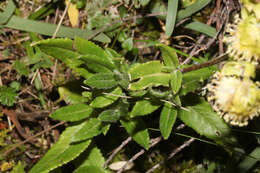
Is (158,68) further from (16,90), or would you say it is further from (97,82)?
(16,90)

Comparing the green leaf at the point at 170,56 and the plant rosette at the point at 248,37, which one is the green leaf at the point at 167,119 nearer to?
the green leaf at the point at 170,56

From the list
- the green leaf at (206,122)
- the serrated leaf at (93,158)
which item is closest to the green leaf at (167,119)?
the green leaf at (206,122)

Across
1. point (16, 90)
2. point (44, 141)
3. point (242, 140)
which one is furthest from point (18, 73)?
point (242, 140)

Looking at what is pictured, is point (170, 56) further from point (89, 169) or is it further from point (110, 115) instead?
point (89, 169)

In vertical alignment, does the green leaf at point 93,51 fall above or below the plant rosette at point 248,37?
below

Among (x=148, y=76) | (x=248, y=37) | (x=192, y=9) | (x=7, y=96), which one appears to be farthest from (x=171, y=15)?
(x=7, y=96)

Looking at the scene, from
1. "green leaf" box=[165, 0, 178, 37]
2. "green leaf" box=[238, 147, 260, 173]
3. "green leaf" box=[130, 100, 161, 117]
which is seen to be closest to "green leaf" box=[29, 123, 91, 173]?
"green leaf" box=[130, 100, 161, 117]

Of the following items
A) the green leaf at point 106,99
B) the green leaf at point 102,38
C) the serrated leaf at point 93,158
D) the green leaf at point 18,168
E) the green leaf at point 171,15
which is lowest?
the green leaf at point 18,168

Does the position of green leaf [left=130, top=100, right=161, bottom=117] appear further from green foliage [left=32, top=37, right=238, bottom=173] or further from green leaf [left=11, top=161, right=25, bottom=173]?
green leaf [left=11, top=161, right=25, bottom=173]
